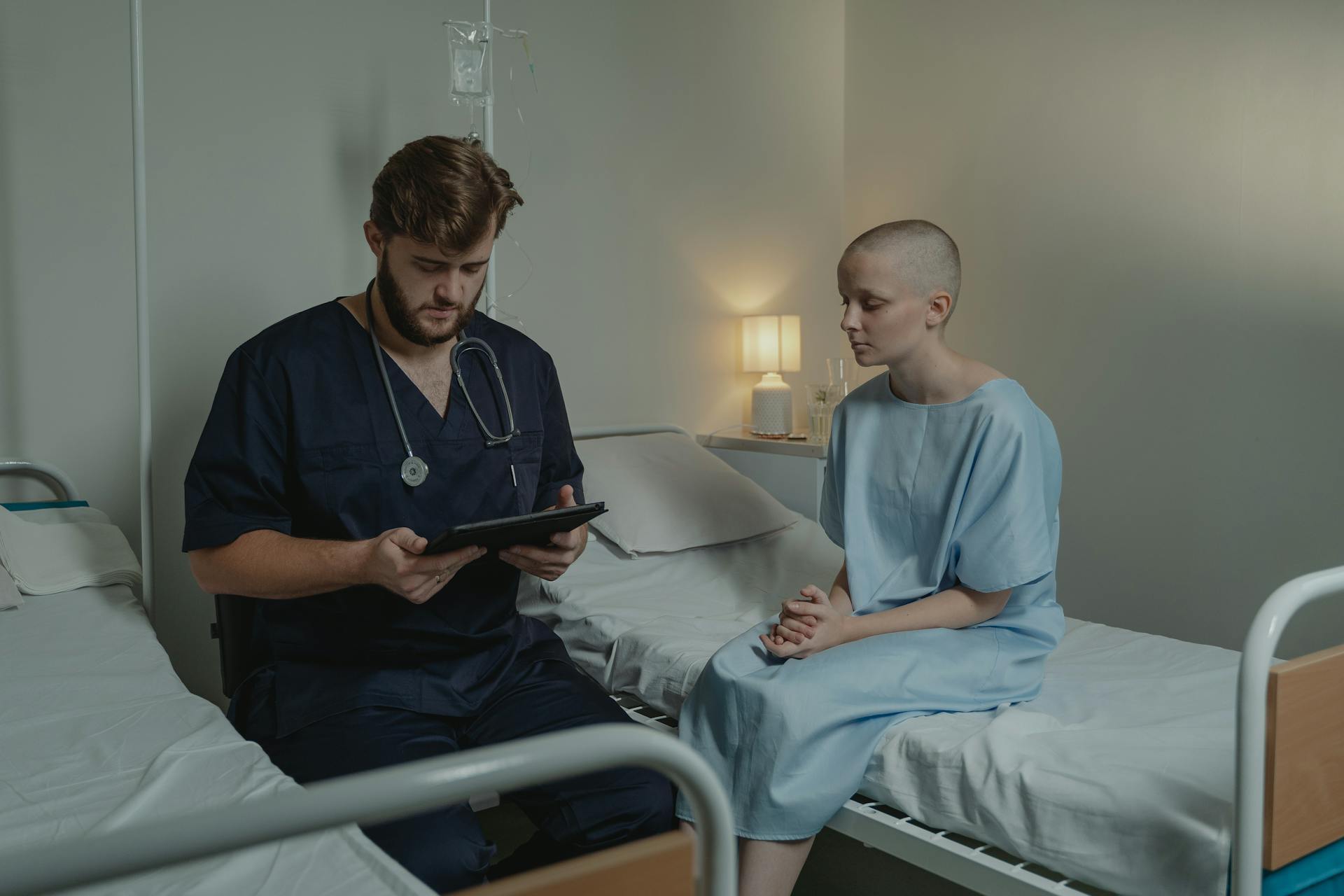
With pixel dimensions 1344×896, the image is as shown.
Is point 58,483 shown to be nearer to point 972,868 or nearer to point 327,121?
point 327,121

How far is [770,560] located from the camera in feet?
8.54

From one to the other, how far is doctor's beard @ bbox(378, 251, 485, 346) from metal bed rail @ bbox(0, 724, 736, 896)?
1138mm

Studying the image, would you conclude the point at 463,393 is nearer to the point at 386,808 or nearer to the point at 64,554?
the point at 64,554

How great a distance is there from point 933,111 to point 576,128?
1241mm

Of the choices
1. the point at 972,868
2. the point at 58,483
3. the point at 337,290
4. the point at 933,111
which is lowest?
the point at 972,868

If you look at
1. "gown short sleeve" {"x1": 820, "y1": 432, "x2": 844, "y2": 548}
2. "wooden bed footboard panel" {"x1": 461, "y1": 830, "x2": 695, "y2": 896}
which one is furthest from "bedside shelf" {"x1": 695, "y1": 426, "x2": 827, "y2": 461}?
"wooden bed footboard panel" {"x1": 461, "y1": 830, "x2": 695, "y2": 896}

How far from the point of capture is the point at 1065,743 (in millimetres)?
1498

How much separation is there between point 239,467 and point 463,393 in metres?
0.38

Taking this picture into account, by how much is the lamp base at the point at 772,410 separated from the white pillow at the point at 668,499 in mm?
544

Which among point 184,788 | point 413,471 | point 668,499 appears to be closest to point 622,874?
point 184,788

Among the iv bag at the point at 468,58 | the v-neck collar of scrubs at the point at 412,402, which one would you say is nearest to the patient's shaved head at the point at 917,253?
the v-neck collar of scrubs at the point at 412,402

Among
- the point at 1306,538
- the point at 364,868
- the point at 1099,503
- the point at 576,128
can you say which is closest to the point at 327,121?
the point at 576,128

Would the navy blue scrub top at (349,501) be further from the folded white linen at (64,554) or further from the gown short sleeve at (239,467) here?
the folded white linen at (64,554)

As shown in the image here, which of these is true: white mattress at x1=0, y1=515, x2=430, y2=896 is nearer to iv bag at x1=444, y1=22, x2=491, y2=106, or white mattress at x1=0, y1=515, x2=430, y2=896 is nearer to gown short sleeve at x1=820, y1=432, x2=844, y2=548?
gown short sleeve at x1=820, y1=432, x2=844, y2=548
